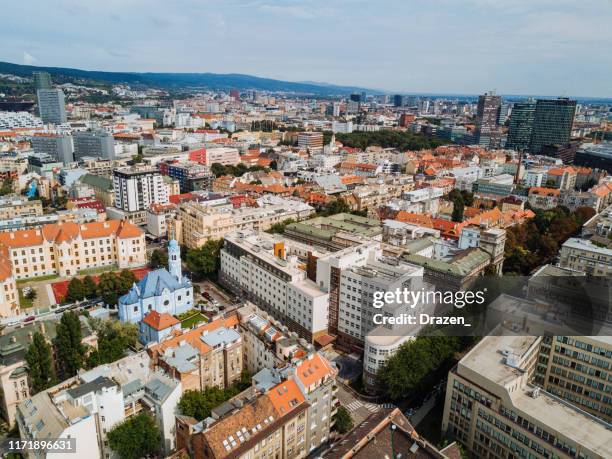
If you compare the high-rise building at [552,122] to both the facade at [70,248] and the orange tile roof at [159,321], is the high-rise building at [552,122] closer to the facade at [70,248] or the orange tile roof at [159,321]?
the facade at [70,248]

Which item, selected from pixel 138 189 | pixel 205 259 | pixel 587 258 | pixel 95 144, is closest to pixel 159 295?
pixel 205 259

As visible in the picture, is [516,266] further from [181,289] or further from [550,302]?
[181,289]

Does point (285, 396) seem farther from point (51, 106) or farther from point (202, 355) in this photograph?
point (51, 106)

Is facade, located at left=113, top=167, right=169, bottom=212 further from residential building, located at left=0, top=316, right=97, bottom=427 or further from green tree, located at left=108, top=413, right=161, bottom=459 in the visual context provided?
green tree, located at left=108, top=413, right=161, bottom=459

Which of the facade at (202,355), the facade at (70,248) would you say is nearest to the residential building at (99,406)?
the facade at (202,355)

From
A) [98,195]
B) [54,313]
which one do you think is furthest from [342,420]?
[98,195]

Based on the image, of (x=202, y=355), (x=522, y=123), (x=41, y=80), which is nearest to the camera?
(x=202, y=355)
